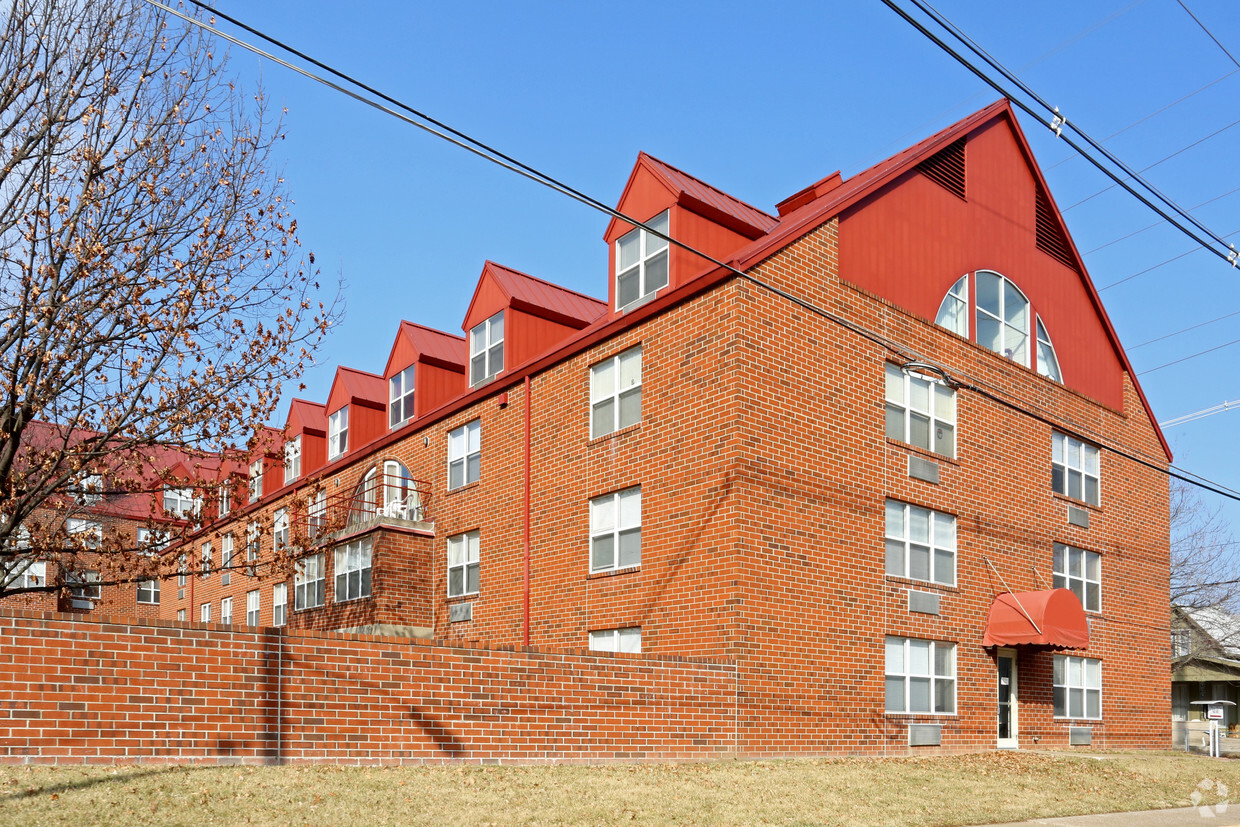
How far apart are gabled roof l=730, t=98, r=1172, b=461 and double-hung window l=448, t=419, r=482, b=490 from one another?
837 centimetres

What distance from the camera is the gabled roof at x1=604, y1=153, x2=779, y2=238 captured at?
2202 centimetres

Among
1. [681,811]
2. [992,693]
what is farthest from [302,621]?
[681,811]

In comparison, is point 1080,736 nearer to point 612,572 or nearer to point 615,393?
point 612,572

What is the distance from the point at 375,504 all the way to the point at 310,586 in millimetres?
3492

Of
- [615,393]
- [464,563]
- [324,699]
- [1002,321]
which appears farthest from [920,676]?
[324,699]

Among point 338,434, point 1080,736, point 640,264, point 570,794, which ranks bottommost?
point 1080,736

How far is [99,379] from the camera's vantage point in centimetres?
1532

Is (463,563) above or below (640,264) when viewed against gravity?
below

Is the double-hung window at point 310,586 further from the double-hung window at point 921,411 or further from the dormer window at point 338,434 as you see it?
the double-hung window at point 921,411

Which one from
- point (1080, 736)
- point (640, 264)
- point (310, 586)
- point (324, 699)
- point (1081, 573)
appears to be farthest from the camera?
point (310, 586)

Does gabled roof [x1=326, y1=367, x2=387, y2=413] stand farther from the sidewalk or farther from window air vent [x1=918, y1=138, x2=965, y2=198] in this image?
the sidewalk

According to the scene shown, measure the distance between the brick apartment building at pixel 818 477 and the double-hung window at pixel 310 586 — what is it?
309 millimetres

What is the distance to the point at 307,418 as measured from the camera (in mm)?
39062

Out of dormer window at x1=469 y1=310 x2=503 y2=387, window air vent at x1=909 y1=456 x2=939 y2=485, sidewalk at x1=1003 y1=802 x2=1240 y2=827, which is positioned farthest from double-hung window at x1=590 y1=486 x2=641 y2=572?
sidewalk at x1=1003 y1=802 x2=1240 y2=827
